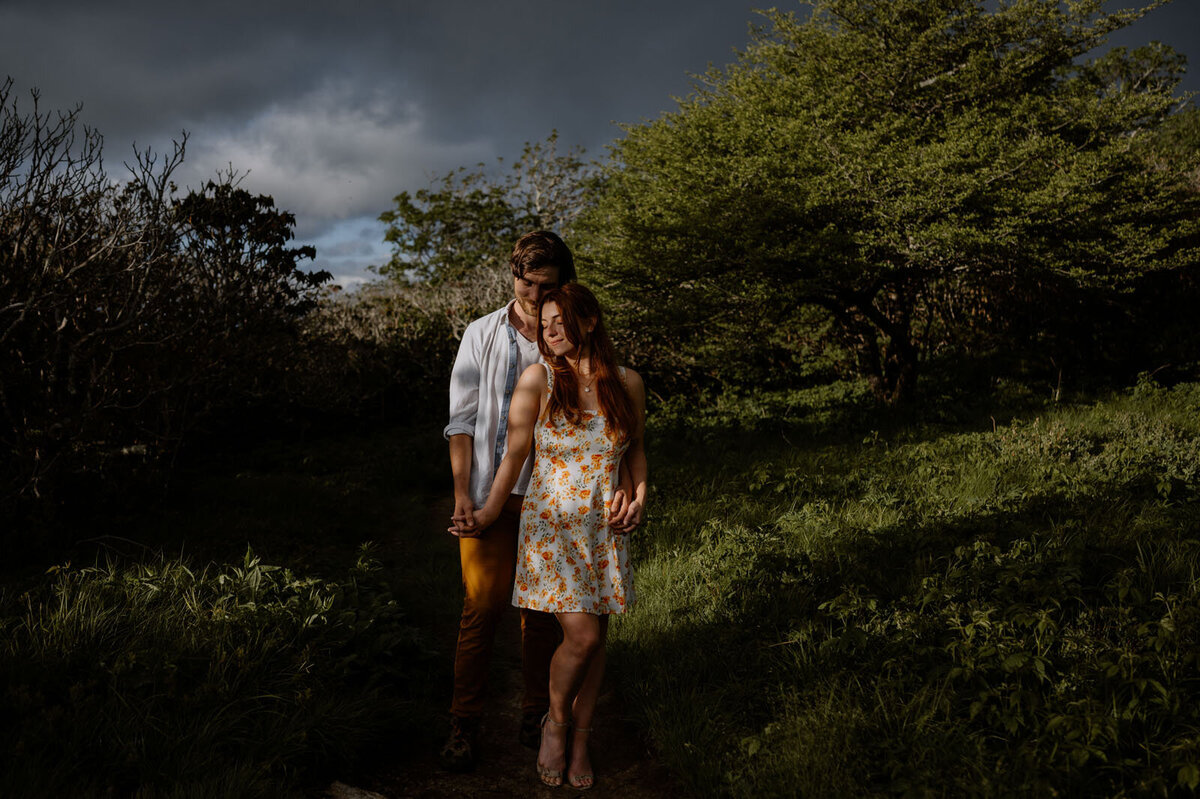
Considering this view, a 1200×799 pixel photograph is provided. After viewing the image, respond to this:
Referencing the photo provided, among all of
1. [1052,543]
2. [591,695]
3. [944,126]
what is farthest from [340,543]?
[944,126]

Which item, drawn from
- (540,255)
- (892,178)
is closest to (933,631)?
(540,255)

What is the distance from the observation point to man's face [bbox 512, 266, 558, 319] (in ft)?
10.1

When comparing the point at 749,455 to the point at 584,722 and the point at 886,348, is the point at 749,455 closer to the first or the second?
the point at 886,348

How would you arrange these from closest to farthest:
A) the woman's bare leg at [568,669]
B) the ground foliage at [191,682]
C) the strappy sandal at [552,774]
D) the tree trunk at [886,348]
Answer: the ground foliage at [191,682], the woman's bare leg at [568,669], the strappy sandal at [552,774], the tree trunk at [886,348]

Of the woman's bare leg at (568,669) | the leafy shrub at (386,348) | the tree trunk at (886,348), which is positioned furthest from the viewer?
the leafy shrub at (386,348)

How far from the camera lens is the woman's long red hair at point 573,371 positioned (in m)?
2.95

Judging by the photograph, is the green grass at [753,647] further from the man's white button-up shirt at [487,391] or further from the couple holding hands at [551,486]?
the man's white button-up shirt at [487,391]

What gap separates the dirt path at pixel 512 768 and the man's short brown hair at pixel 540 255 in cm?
211

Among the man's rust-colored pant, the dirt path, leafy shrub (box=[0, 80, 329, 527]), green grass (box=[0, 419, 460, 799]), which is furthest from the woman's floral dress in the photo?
leafy shrub (box=[0, 80, 329, 527])

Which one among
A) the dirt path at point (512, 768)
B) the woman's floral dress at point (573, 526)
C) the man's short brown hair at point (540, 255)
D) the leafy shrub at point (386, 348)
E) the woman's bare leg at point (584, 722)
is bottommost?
the dirt path at point (512, 768)

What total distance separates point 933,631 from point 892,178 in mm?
6626

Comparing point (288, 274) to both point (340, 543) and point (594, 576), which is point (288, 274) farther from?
point (594, 576)

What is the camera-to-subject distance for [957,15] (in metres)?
9.90

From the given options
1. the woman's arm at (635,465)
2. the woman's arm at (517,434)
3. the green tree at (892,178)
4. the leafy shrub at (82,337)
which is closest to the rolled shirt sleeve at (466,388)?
the woman's arm at (517,434)
